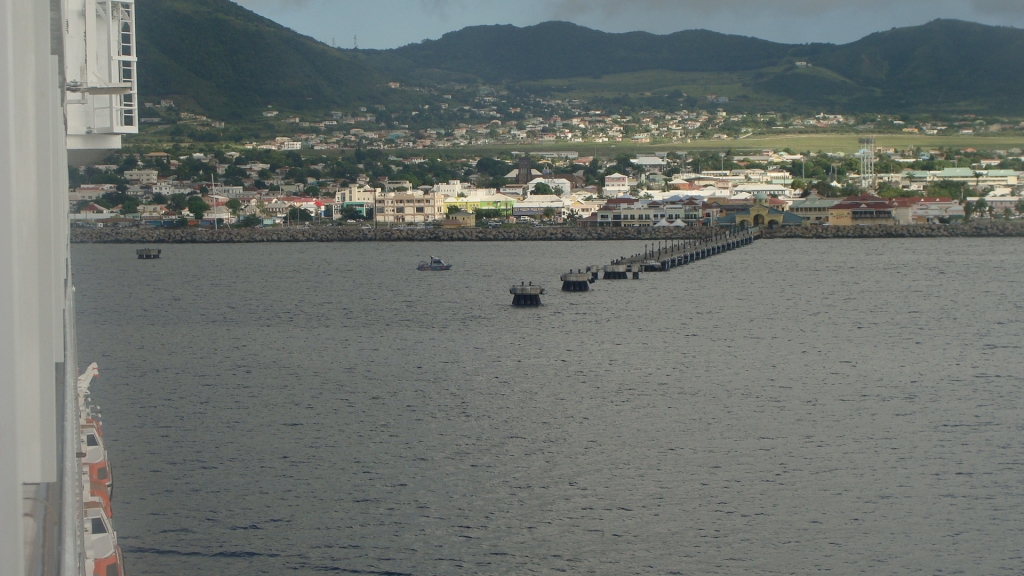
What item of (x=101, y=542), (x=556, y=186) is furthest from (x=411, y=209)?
(x=101, y=542)

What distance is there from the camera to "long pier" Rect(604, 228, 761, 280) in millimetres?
46906

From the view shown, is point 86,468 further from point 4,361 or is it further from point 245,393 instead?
point 245,393

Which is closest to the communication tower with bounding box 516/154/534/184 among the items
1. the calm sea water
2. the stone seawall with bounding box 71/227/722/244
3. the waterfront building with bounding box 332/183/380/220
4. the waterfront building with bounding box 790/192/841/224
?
the waterfront building with bounding box 332/183/380/220

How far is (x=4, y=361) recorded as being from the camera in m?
1.78

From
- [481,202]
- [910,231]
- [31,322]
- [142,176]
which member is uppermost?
[142,176]

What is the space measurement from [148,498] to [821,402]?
1101 centimetres

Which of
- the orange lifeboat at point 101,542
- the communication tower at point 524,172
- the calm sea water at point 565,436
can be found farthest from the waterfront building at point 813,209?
the orange lifeboat at point 101,542

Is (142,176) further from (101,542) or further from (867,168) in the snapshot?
(101,542)

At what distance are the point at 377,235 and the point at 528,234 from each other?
11.1m

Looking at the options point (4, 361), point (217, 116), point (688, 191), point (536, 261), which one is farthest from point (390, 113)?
point (4, 361)

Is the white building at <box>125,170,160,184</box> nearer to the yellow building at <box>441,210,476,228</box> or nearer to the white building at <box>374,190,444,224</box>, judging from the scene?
the white building at <box>374,190,444,224</box>

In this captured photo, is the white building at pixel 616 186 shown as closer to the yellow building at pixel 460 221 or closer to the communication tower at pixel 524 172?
the communication tower at pixel 524 172

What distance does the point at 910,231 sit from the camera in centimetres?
8550

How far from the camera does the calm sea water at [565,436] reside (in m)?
11.0
